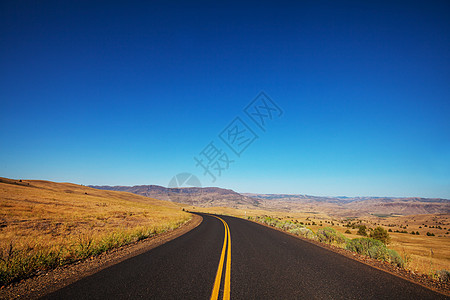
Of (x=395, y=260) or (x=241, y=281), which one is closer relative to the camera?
(x=241, y=281)

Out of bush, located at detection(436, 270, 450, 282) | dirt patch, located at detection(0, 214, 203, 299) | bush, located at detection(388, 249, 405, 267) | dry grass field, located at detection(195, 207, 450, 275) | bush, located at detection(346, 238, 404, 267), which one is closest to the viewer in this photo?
dirt patch, located at detection(0, 214, 203, 299)

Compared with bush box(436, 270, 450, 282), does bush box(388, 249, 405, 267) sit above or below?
below

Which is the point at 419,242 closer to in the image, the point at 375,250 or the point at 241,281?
the point at 375,250

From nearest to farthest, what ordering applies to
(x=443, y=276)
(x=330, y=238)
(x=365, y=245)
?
1. (x=443, y=276)
2. (x=365, y=245)
3. (x=330, y=238)


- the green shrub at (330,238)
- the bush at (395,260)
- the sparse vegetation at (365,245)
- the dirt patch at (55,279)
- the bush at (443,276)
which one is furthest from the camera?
the green shrub at (330,238)

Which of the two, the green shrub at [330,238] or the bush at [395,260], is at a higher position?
the bush at [395,260]

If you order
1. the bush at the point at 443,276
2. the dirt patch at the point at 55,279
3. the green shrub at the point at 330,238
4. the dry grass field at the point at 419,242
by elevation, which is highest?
the bush at the point at 443,276

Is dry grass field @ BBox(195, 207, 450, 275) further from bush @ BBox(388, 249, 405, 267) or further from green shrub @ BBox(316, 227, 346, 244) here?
green shrub @ BBox(316, 227, 346, 244)

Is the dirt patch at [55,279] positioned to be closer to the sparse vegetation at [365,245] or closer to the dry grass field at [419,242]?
the sparse vegetation at [365,245]

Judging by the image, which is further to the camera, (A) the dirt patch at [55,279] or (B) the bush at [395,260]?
(B) the bush at [395,260]

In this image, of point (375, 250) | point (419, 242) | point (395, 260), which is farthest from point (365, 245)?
point (419, 242)

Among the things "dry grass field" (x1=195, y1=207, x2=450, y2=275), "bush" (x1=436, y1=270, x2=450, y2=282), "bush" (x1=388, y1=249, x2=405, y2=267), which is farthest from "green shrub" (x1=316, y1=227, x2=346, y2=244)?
"bush" (x1=436, y1=270, x2=450, y2=282)

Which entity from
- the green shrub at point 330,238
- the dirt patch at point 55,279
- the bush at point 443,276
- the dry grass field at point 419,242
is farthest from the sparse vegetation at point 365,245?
the dirt patch at point 55,279

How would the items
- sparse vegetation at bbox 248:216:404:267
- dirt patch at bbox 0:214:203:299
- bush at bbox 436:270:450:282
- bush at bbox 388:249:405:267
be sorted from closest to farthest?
1. dirt patch at bbox 0:214:203:299
2. bush at bbox 436:270:450:282
3. bush at bbox 388:249:405:267
4. sparse vegetation at bbox 248:216:404:267
